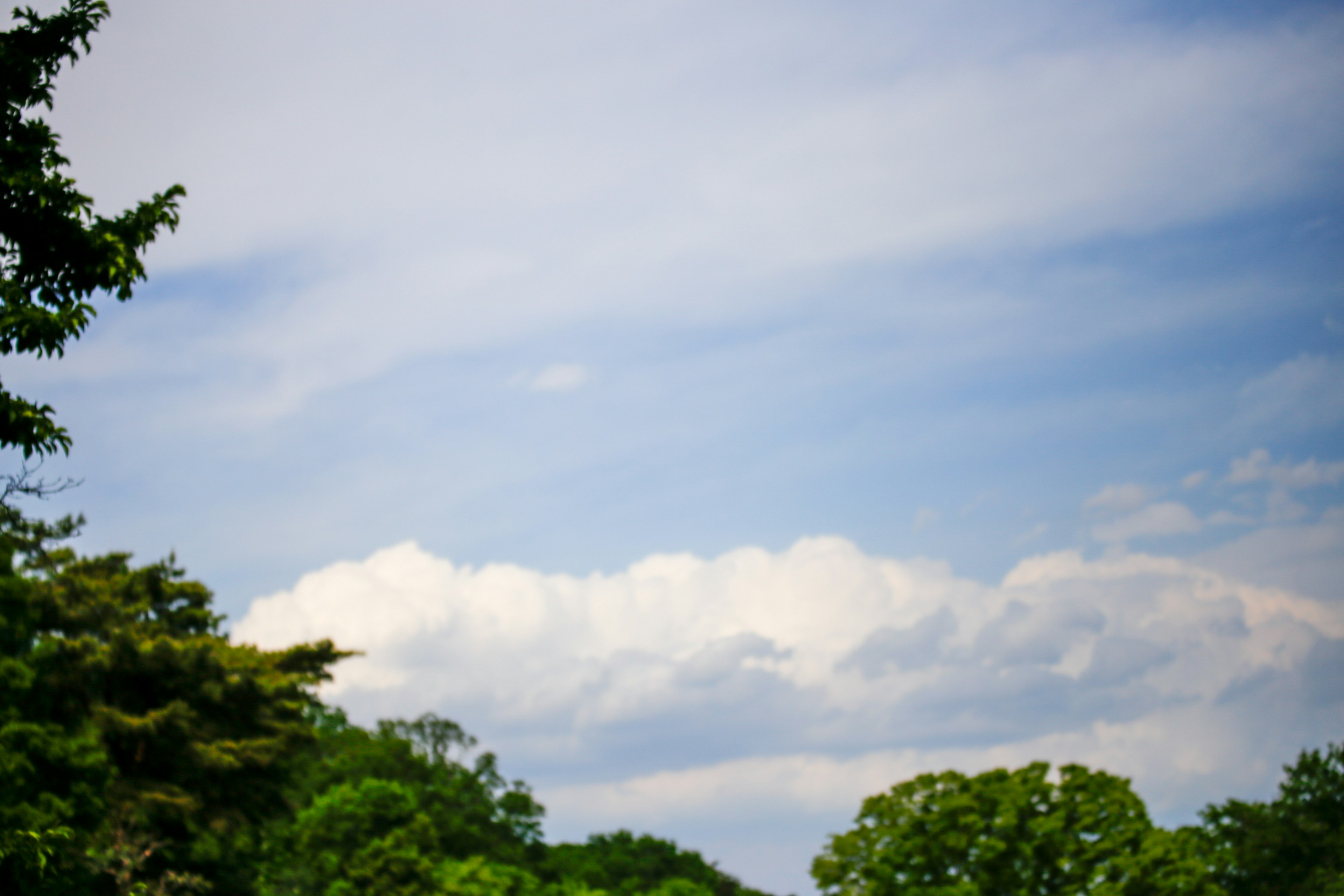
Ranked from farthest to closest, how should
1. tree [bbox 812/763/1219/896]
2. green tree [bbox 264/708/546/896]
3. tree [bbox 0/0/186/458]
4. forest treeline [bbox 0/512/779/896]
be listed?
green tree [bbox 264/708/546/896], tree [bbox 812/763/1219/896], forest treeline [bbox 0/512/779/896], tree [bbox 0/0/186/458]

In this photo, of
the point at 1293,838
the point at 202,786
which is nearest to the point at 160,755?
Answer: the point at 202,786

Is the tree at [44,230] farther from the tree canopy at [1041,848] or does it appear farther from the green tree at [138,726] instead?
the tree canopy at [1041,848]

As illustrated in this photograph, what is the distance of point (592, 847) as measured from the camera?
8194 centimetres

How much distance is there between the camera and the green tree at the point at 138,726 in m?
31.8

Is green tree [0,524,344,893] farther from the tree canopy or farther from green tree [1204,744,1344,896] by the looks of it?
green tree [1204,744,1344,896]

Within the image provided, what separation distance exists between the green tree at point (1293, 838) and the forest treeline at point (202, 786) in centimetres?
10

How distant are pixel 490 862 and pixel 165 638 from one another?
32.8 m

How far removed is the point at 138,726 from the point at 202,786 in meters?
3.84

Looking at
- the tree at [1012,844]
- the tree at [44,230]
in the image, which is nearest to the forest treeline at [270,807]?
the tree at [1012,844]

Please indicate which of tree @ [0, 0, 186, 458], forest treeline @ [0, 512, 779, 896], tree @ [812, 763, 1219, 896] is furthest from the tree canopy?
tree @ [0, 0, 186, 458]

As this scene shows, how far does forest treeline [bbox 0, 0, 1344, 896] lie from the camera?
45.7 feet

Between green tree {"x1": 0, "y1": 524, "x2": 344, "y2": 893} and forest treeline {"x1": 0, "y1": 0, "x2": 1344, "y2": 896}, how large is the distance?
89 mm

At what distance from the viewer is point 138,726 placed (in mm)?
37219

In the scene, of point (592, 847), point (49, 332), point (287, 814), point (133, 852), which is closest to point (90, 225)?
point (49, 332)
